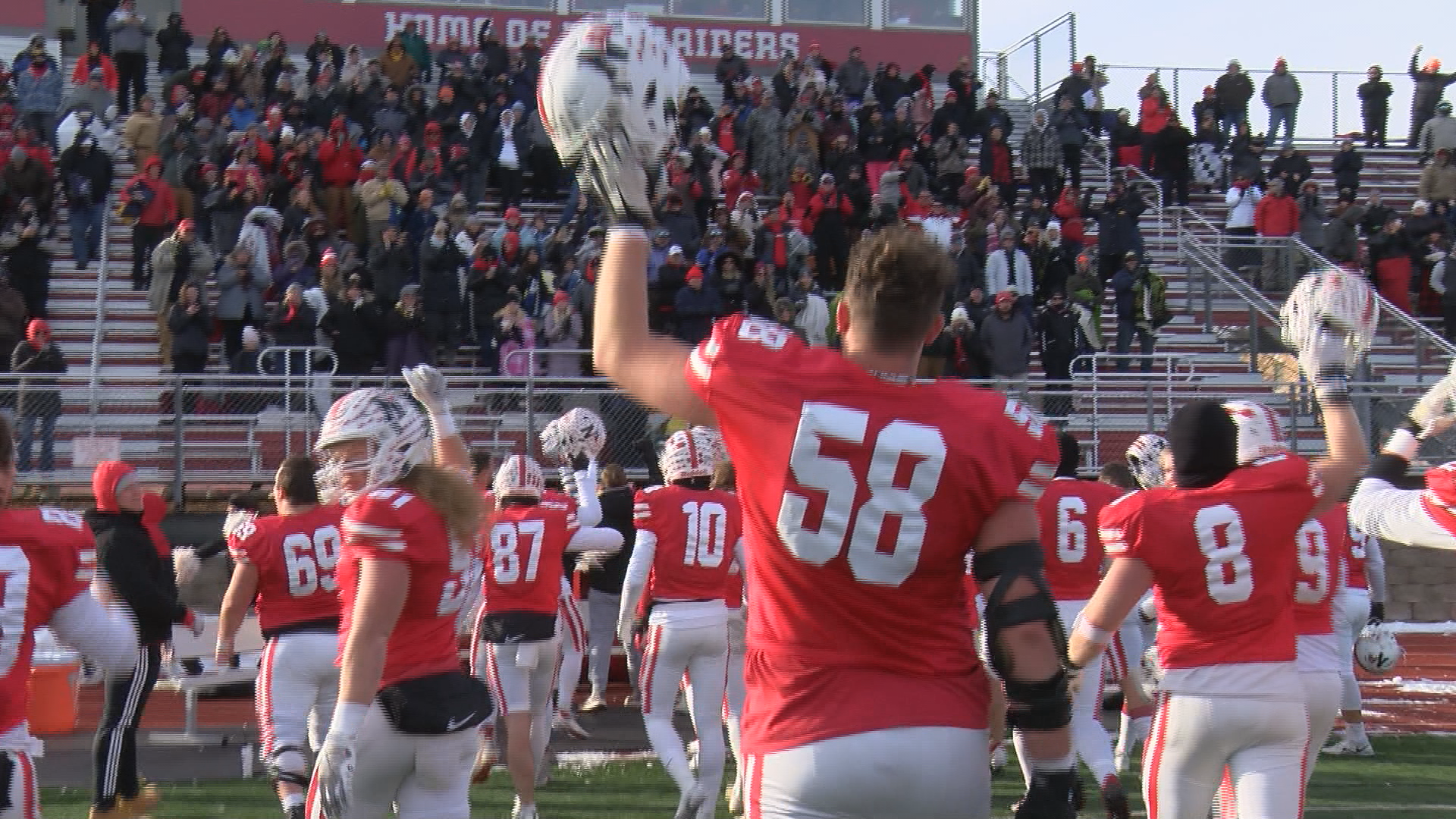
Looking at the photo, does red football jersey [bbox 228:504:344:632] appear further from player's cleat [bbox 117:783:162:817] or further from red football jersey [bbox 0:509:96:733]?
red football jersey [bbox 0:509:96:733]

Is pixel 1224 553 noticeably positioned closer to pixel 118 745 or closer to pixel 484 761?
pixel 484 761

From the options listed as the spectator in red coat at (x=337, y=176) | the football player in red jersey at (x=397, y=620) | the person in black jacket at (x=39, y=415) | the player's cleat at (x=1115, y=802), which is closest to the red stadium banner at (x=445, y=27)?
the spectator in red coat at (x=337, y=176)

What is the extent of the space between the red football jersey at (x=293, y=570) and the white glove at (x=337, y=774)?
8.30 feet

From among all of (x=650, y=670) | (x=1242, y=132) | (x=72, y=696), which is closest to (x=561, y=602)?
(x=650, y=670)

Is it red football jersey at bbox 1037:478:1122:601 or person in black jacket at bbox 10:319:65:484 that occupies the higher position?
person in black jacket at bbox 10:319:65:484

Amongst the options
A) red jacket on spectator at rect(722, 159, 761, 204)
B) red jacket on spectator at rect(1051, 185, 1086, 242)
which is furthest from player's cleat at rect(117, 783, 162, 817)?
red jacket on spectator at rect(1051, 185, 1086, 242)

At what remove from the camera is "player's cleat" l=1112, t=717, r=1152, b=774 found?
31.0 feet

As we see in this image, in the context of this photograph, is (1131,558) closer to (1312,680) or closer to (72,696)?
(1312,680)

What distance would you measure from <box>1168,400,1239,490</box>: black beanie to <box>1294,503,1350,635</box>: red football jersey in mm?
997

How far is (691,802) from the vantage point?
804cm

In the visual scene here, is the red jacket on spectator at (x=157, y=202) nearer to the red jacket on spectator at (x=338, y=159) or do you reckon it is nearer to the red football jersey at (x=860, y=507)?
the red jacket on spectator at (x=338, y=159)

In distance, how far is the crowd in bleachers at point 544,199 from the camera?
16391 millimetres

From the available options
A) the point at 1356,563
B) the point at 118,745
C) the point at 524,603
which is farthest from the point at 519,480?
the point at 1356,563

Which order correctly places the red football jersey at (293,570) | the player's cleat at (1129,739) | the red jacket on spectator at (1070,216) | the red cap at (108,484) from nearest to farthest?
1. the red football jersey at (293,570)
2. the red cap at (108,484)
3. the player's cleat at (1129,739)
4. the red jacket on spectator at (1070,216)
